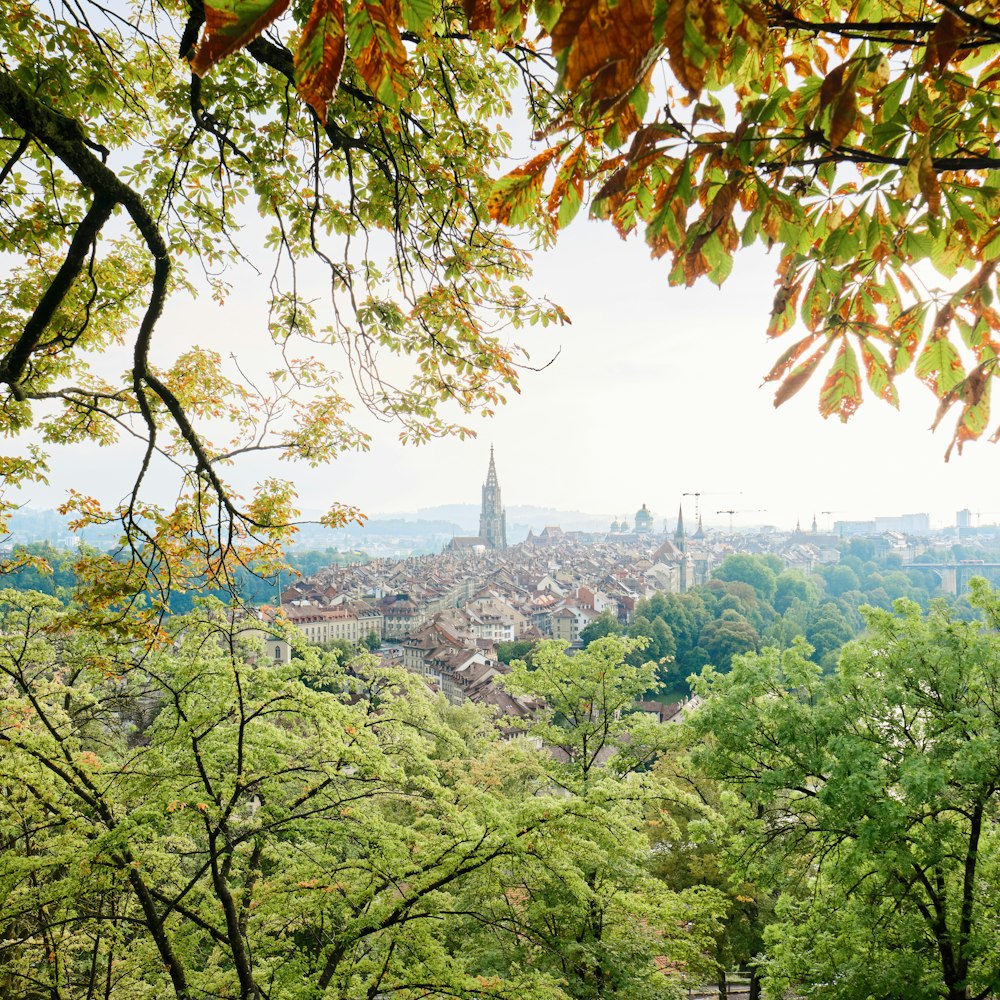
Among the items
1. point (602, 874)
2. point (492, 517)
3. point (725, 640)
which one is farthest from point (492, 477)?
point (602, 874)

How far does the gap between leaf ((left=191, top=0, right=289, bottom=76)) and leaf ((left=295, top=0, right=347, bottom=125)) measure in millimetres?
120

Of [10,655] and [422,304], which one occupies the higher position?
[422,304]

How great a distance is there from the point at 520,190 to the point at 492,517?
14073cm

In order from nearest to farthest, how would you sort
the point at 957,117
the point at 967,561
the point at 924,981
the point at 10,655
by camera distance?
the point at 957,117
the point at 10,655
the point at 924,981
the point at 967,561

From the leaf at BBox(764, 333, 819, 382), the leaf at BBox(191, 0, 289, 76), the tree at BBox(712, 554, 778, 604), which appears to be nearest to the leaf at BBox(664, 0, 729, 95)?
the leaf at BBox(191, 0, 289, 76)

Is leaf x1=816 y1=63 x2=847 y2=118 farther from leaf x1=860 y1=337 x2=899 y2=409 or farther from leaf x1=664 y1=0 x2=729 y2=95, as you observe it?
leaf x1=860 y1=337 x2=899 y2=409

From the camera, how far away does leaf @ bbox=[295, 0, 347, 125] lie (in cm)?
84

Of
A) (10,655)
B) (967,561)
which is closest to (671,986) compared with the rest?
(10,655)

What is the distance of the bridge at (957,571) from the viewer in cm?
9719

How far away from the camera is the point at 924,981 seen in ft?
21.8

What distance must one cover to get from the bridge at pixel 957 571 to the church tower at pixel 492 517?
78.3 meters

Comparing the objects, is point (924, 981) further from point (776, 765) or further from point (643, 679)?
point (643, 679)

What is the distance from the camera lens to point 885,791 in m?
6.48

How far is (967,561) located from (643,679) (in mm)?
119839
